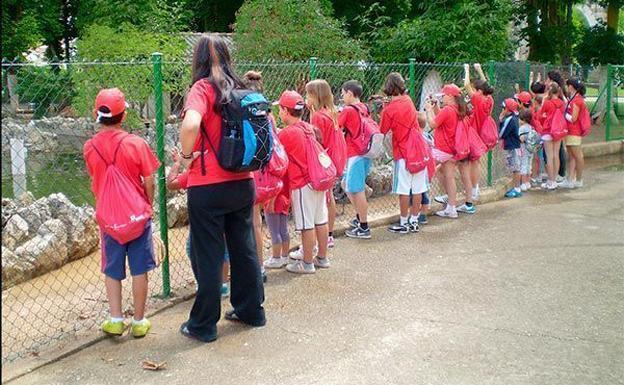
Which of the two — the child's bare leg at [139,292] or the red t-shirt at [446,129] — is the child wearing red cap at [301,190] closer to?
the child's bare leg at [139,292]

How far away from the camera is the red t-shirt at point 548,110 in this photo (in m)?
9.70

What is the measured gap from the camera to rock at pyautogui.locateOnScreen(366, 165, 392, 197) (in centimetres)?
A: 937

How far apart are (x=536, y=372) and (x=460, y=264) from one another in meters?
2.29

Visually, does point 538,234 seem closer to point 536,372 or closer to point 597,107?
point 536,372

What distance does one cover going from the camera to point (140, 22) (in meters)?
16.0

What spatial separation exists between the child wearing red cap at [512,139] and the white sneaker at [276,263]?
4.40 metres

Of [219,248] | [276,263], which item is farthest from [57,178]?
[219,248]

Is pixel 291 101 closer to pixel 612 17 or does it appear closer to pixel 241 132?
pixel 241 132

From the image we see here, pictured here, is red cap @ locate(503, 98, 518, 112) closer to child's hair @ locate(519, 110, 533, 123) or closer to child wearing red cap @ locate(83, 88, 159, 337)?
child's hair @ locate(519, 110, 533, 123)

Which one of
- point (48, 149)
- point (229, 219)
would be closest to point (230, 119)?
point (229, 219)

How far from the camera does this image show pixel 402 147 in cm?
720

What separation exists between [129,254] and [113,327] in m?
0.49

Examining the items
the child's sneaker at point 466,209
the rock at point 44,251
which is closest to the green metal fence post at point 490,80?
the child's sneaker at point 466,209

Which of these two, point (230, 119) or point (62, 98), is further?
point (62, 98)
